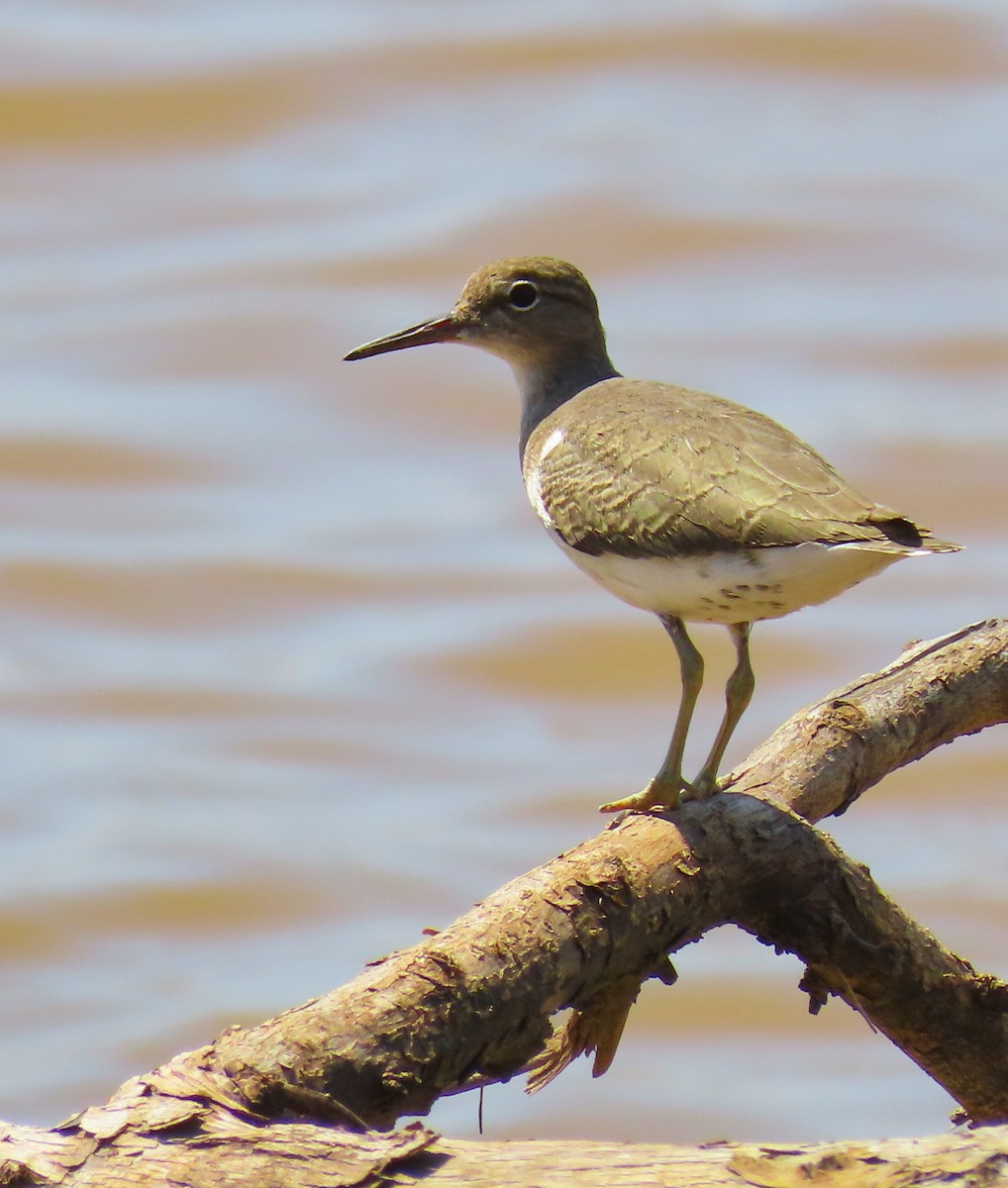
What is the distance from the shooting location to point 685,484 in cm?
503

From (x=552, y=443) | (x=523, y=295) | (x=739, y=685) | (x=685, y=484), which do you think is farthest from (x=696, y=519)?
(x=523, y=295)

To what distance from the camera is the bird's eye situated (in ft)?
21.4

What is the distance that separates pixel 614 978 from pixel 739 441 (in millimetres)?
1646

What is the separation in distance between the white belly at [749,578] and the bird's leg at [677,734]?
0.19 meters

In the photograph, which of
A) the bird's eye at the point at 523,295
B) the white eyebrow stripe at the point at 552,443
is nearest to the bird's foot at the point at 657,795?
the white eyebrow stripe at the point at 552,443

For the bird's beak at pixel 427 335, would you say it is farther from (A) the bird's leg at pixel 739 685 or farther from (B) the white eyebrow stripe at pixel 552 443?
(A) the bird's leg at pixel 739 685

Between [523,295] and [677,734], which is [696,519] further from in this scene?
[523,295]

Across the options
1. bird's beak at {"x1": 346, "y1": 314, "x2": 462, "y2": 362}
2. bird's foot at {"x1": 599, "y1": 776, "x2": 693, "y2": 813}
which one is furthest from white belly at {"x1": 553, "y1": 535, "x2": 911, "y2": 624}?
bird's beak at {"x1": 346, "y1": 314, "x2": 462, "y2": 362}

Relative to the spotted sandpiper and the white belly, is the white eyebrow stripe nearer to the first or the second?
Answer: the spotted sandpiper

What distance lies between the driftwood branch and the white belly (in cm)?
50

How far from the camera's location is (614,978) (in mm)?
4461

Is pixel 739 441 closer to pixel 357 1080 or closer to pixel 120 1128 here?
pixel 357 1080

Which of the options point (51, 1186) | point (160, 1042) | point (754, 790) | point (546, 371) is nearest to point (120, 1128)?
point (51, 1186)

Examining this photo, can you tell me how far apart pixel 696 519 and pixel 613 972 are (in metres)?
1.28
